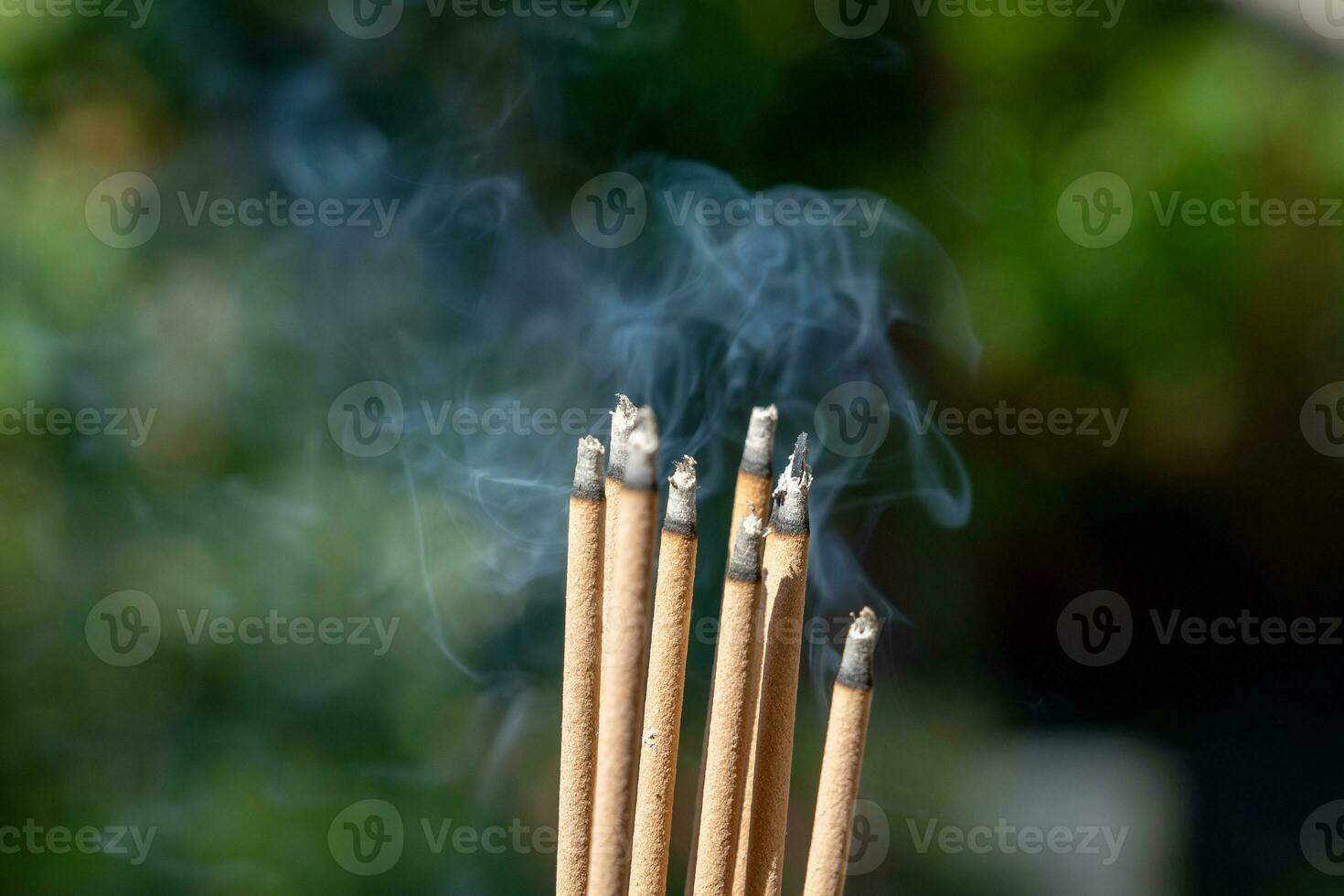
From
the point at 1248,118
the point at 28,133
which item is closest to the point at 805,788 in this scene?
the point at 1248,118

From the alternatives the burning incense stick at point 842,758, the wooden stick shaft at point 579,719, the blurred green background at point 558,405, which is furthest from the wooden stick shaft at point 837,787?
the blurred green background at point 558,405

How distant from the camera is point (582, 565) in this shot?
0.45 m

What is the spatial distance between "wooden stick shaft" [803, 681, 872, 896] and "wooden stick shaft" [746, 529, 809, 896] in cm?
4

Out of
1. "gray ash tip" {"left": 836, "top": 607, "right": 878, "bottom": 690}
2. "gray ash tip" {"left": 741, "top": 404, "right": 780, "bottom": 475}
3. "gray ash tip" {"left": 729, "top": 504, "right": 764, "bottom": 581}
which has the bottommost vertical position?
"gray ash tip" {"left": 836, "top": 607, "right": 878, "bottom": 690}

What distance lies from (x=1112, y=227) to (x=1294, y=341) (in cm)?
20

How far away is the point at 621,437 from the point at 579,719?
0.13 m

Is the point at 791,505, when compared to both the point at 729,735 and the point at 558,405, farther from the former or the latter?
the point at 558,405

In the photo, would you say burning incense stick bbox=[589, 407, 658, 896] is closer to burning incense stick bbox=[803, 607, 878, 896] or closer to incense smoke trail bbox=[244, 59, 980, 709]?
burning incense stick bbox=[803, 607, 878, 896]

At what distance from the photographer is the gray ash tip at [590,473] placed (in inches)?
17.2

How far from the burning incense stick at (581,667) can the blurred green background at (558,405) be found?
53 cm

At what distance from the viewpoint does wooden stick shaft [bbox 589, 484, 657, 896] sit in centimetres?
37

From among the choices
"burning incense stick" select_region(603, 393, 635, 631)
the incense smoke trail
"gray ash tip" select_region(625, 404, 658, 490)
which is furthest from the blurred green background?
"gray ash tip" select_region(625, 404, 658, 490)

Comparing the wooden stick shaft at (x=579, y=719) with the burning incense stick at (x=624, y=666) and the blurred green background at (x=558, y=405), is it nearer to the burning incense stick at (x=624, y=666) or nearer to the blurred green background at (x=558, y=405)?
the burning incense stick at (x=624, y=666)

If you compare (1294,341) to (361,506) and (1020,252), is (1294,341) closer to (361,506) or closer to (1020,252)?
(1020,252)
